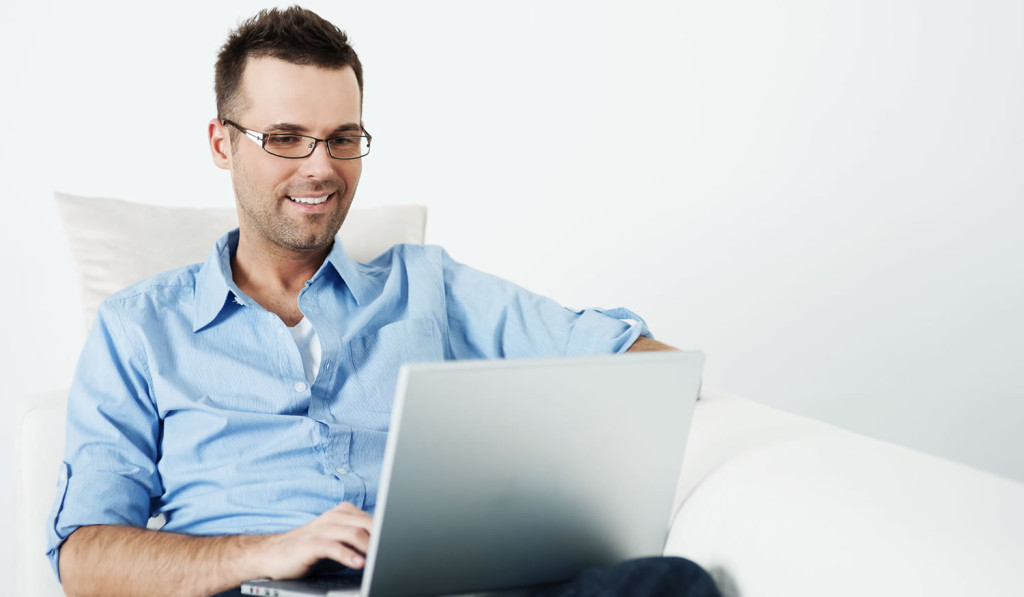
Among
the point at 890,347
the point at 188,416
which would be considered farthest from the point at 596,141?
the point at 188,416

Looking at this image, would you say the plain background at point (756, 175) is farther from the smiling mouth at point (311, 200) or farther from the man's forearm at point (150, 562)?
the man's forearm at point (150, 562)

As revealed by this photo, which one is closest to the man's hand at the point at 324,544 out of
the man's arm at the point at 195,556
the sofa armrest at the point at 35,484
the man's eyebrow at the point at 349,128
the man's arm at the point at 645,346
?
the man's arm at the point at 195,556

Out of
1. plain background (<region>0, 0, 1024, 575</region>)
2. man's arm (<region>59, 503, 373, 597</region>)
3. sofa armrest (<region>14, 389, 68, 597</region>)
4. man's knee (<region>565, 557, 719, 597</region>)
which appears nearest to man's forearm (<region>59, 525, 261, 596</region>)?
man's arm (<region>59, 503, 373, 597</region>)

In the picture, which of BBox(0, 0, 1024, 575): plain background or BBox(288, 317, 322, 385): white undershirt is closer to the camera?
BBox(288, 317, 322, 385): white undershirt

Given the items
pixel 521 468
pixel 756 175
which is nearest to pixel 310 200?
pixel 521 468

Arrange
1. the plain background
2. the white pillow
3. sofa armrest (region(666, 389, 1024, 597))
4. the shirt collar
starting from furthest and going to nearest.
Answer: the plain background
the white pillow
the shirt collar
sofa armrest (region(666, 389, 1024, 597))

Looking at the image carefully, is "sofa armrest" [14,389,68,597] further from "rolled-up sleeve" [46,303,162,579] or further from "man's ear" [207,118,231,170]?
"man's ear" [207,118,231,170]

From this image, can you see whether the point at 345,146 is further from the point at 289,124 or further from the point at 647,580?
the point at 647,580

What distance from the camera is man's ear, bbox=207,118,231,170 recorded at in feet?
5.29

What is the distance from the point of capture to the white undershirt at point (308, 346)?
148cm

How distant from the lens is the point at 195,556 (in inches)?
46.6

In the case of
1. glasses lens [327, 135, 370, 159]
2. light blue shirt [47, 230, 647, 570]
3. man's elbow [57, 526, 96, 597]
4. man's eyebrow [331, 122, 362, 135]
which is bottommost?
man's elbow [57, 526, 96, 597]

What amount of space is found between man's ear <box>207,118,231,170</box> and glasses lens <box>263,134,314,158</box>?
123mm

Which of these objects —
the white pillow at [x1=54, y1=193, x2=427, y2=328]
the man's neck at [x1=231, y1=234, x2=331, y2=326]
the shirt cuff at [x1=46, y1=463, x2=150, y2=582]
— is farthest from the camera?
the white pillow at [x1=54, y1=193, x2=427, y2=328]
